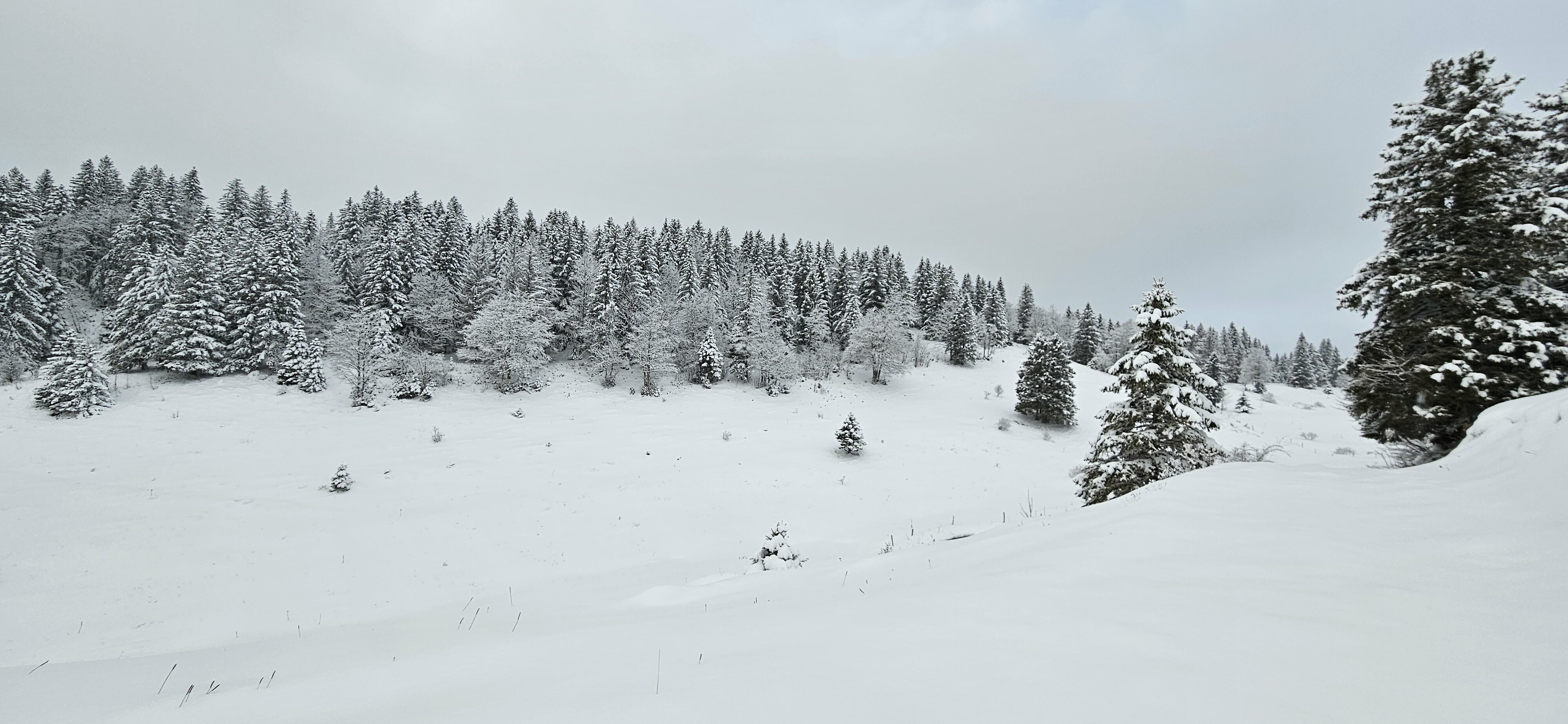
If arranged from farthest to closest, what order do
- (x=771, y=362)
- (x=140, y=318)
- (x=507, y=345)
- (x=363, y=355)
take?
(x=771, y=362)
(x=507, y=345)
(x=140, y=318)
(x=363, y=355)

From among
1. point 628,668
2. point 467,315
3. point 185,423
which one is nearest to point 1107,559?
point 628,668

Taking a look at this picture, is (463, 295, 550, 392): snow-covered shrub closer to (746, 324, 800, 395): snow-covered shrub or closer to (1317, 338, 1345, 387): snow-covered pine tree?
(746, 324, 800, 395): snow-covered shrub

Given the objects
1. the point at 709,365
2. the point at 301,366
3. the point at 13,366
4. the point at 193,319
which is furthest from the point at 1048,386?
the point at 13,366

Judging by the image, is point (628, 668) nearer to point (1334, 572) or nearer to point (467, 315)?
point (1334, 572)

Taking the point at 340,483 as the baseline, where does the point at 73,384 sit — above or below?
above

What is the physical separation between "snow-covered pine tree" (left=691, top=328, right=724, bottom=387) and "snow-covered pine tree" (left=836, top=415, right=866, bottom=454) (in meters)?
16.6

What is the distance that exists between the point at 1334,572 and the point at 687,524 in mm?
16653

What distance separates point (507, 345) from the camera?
34.3 metres

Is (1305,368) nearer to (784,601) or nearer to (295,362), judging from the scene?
(784,601)

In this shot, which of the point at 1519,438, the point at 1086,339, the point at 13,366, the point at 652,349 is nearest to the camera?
the point at 1519,438

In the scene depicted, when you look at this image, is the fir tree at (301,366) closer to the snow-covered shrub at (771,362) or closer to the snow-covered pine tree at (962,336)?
the snow-covered shrub at (771,362)

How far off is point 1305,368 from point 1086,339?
32.0 meters

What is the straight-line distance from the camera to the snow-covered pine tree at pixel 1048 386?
39.2m

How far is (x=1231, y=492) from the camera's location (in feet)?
21.3
